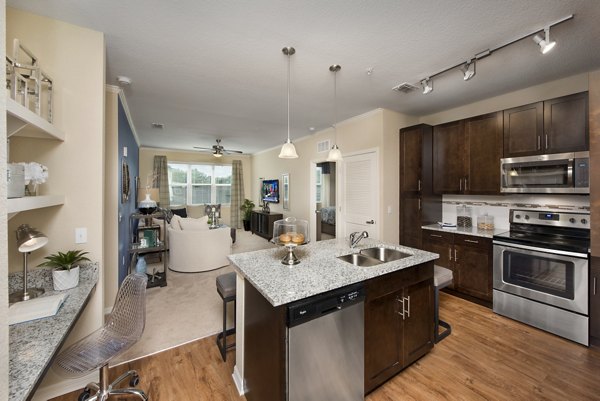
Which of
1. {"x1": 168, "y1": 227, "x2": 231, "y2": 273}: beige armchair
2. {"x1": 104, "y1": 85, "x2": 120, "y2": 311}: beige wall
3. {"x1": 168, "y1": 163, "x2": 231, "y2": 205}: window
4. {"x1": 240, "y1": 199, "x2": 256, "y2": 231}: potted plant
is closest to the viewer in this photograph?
{"x1": 104, "y1": 85, "x2": 120, "y2": 311}: beige wall

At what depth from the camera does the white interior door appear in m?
3.72

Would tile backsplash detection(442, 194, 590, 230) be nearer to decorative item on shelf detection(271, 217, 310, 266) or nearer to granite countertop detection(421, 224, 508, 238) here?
granite countertop detection(421, 224, 508, 238)

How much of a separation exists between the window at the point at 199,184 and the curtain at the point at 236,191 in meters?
0.27

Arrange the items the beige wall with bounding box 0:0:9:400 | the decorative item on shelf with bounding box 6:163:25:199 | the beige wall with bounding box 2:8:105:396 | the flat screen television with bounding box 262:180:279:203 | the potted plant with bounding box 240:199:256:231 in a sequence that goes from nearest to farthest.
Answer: the beige wall with bounding box 0:0:9:400, the decorative item on shelf with bounding box 6:163:25:199, the beige wall with bounding box 2:8:105:396, the flat screen television with bounding box 262:180:279:203, the potted plant with bounding box 240:199:256:231

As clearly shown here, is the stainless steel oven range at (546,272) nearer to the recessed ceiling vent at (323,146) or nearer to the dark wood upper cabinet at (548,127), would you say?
the dark wood upper cabinet at (548,127)

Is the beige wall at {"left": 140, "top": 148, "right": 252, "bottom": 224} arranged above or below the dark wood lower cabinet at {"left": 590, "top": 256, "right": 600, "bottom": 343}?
above

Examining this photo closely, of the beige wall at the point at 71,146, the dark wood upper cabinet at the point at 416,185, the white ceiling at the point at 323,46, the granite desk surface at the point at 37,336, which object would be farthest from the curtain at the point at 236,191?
the granite desk surface at the point at 37,336

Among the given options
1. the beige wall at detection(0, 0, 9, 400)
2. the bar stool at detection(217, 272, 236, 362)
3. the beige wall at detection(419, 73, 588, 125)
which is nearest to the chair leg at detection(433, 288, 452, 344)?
the bar stool at detection(217, 272, 236, 362)

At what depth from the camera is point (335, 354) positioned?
1.43 meters

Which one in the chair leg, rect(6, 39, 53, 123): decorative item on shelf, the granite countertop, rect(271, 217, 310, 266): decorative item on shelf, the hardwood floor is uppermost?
rect(6, 39, 53, 123): decorative item on shelf

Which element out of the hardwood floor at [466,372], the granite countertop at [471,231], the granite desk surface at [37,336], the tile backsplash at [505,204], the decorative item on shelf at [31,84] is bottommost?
the hardwood floor at [466,372]

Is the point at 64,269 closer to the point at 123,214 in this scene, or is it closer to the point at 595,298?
the point at 123,214

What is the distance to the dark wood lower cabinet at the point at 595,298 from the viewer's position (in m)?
2.17

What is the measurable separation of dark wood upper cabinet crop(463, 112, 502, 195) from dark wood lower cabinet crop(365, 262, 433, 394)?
5.92 ft
